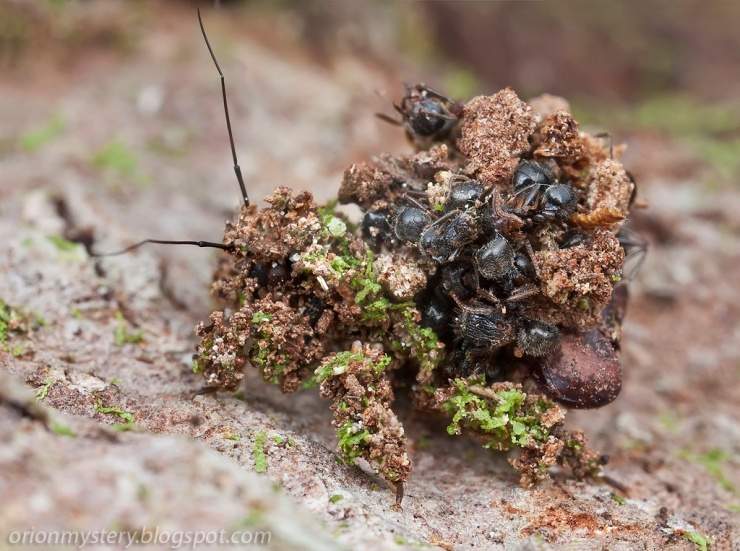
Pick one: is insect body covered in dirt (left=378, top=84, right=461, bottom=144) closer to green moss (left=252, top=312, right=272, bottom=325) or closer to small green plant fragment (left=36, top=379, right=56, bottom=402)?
green moss (left=252, top=312, right=272, bottom=325)

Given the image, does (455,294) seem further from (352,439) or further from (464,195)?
(352,439)

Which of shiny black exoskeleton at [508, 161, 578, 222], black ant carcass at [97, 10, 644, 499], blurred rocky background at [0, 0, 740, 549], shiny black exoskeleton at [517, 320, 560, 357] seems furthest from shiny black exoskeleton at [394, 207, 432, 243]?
blurred rocky background at [0, 0, 740, 549]

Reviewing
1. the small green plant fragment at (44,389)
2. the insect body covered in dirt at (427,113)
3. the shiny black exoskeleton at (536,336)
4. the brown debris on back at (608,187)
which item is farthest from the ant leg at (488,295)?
the small green plant fragment at (44,389)

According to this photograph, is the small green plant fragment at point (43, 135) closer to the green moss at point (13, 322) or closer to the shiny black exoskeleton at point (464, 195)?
the green moss at point (13, 322)

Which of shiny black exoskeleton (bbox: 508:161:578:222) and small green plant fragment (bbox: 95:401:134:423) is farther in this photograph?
shiny black exoskeleton (bbox: 508:161:578:222)

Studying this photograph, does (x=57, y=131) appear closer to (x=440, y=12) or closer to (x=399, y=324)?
(x=399, y=324)

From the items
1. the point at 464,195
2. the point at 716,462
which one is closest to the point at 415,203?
the point at 464,195
